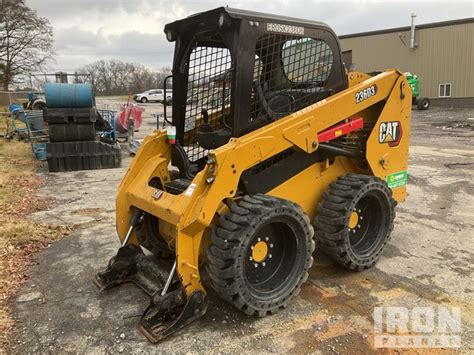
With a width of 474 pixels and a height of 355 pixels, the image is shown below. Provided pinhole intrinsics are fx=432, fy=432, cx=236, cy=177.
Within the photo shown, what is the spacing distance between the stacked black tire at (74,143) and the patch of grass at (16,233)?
737 millimetres

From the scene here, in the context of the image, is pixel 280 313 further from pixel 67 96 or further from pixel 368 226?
pixel 67 96

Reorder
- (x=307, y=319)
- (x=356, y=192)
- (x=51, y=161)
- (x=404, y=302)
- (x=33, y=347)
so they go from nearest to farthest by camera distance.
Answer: (x=33, y=347) → (x=307, y=319) → (x=404, y=302) → (x=356, y=192) → (x=51, y=161)

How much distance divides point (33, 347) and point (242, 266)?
1.64 m

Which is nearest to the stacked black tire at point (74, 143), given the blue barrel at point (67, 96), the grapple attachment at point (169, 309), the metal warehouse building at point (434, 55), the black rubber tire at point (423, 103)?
the blue barrel at point (67, 96)

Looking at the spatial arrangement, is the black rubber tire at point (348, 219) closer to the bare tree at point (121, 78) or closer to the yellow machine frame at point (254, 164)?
the yellow machine frame at point (254, 164)

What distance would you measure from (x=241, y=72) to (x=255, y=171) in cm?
84

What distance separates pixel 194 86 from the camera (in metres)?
4.20

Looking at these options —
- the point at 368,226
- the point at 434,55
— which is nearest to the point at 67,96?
the point at 368,226

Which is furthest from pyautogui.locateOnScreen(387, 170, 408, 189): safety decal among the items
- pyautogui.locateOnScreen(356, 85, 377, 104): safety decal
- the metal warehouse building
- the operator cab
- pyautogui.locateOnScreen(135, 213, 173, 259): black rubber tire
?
the metal warehouse building

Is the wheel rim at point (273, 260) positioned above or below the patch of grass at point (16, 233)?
above

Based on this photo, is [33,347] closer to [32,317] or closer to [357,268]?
[32,317]

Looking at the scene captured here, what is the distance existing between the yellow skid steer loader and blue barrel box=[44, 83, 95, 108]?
252 inches

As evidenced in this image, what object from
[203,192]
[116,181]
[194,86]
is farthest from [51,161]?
[203,192]

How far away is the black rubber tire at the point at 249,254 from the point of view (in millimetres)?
3176
